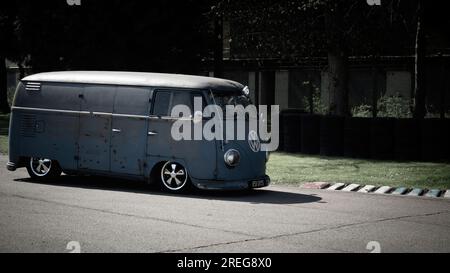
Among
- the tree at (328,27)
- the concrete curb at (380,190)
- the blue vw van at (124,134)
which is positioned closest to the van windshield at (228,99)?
the blue vw van at (124,134)

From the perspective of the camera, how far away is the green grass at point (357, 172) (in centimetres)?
1538

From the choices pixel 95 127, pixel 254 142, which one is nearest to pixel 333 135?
pixel 254 142

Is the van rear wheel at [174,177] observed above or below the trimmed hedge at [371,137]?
below

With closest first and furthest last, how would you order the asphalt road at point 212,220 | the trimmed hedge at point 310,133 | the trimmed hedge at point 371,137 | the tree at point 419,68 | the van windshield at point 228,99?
the asphalt road at point 212,220 < the van windshield at point 228,99 < the trimmed hedge at point 371,137 < the trimmed hedge at point 310,133 < the tree at point 419,68

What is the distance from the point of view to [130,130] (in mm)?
13789

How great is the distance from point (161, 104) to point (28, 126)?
3272 millimetres

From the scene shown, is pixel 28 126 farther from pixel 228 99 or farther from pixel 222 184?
pixel 222 184

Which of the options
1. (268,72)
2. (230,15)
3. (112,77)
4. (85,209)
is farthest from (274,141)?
(268,72)

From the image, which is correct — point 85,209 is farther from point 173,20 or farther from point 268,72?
point 268,72

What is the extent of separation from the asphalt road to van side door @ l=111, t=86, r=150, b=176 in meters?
0.54

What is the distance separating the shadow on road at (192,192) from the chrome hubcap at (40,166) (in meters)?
0.22

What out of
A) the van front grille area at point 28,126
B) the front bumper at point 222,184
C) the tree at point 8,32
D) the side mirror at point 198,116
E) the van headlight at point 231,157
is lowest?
the front bumper at point 222,184

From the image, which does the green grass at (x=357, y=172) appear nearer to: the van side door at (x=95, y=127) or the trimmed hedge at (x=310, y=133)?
the trimmed hedge at (x=310, y=133)

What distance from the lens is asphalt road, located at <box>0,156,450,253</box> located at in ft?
28.4
